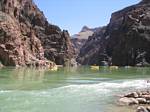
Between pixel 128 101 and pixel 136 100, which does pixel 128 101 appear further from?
pixel 136 100

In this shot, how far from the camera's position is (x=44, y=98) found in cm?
3403

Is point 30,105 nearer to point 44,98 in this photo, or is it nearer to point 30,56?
point 44,98

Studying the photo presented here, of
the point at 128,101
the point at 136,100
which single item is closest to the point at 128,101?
the point at 128,101

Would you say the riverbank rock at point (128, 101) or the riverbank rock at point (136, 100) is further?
the riverbank rock at point (136, 100)

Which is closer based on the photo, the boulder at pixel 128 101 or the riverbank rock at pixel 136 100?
the boulder at pixel 128 101

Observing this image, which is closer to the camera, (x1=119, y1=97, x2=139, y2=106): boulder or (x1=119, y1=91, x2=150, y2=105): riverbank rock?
(x1=119, y1=97, x2=139, y2=106): boulder

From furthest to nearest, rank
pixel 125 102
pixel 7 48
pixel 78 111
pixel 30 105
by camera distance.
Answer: pixel 7 48
pixel 125 102
pixel 30 105
pixel 78 111

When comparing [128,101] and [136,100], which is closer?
[128,101]

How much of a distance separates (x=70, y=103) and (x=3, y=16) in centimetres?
15704

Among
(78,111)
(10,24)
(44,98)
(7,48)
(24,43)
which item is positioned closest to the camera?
(78,111)

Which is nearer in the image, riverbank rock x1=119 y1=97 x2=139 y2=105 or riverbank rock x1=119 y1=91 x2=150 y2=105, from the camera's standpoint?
riverbank rock x1=119 y1=97 x2=139 y2=105

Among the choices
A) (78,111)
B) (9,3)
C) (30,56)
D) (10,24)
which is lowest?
(78,111)

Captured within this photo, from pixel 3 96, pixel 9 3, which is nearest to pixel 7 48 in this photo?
pixel 9 3

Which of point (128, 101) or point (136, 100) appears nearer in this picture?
point (128, 101)
